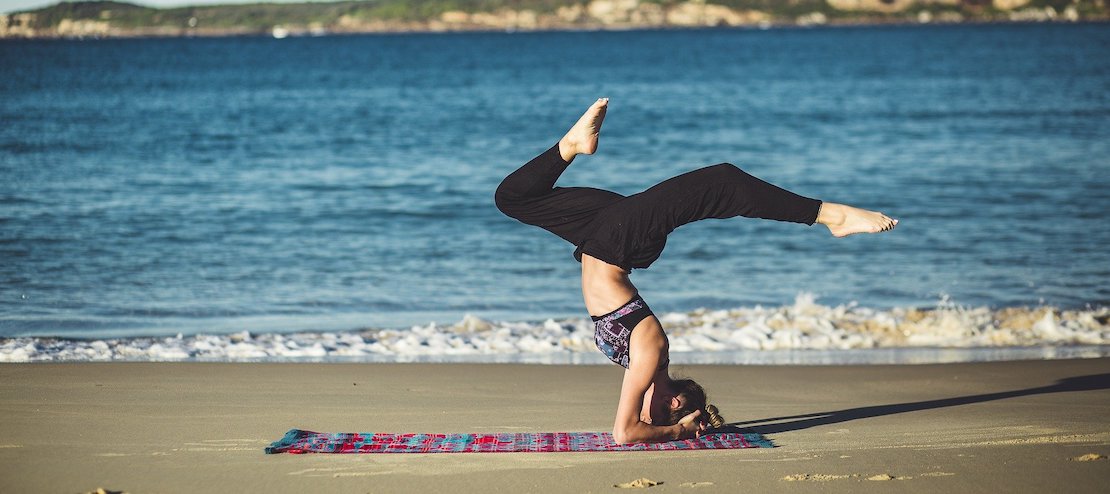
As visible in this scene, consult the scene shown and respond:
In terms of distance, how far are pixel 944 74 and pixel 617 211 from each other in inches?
2279

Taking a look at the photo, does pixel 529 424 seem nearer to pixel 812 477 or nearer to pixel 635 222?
pixel 635 222

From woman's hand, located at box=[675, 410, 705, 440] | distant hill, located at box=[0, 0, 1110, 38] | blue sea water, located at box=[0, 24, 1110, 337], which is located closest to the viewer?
woman's hand, located at box=[675, 410, 705, 440]

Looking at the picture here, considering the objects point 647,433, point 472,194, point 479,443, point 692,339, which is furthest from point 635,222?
point 472,194

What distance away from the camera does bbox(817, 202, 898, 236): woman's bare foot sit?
5.28 meters

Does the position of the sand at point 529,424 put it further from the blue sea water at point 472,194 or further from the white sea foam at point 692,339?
the blue sea water at point 472,194

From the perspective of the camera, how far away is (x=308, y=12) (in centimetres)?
17012

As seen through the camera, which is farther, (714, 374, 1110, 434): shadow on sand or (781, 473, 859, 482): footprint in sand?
(714, 374, 1110, 434): shadow on sand

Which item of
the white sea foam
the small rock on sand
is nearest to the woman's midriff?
the small rock on sand

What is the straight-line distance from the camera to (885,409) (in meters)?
7.07

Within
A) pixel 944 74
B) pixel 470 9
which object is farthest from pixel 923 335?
pixel 470 9

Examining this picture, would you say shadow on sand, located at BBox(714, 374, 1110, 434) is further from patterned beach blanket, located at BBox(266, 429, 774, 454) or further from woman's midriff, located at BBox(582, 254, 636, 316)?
woman's midriff, located at BBox(582, 254, 636, 316)

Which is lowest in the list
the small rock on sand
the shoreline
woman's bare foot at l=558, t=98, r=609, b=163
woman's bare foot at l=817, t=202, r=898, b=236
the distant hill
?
the small rock on sand

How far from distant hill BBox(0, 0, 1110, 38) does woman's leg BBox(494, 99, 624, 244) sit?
162m

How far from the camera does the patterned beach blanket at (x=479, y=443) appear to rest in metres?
5.68
